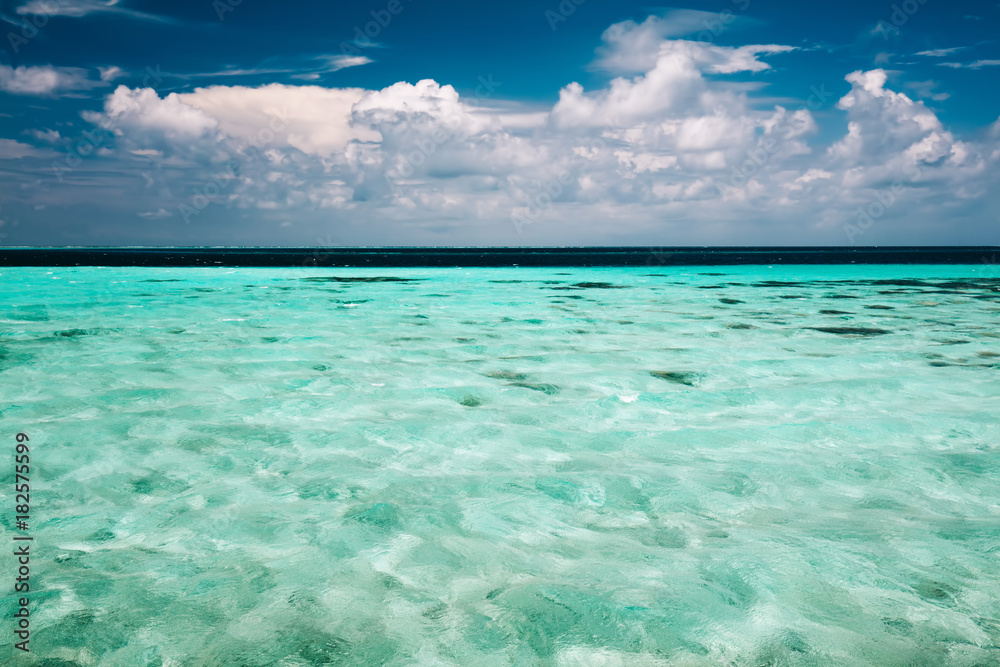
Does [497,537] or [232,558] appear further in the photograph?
[497,537]

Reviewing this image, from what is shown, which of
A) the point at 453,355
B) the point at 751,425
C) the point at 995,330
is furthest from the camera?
the point at 995,330

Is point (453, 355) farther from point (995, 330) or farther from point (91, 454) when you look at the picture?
point (995, 330)

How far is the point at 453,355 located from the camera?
7.94 meters

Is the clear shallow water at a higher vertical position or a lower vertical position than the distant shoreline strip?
lower

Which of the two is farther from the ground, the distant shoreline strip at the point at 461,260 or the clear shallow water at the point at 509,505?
the distant shoreline strip at the point at 461,260

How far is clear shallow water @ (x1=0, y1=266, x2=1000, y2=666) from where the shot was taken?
2285 mm

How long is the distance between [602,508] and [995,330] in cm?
990

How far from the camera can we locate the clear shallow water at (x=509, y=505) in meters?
2.29

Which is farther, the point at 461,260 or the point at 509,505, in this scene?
the point at 461,260

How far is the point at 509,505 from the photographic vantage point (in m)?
3.50

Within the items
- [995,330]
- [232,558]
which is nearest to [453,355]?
[232,558]

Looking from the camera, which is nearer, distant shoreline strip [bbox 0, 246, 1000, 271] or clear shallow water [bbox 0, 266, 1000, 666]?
clear shallow water [bbox 0, 266, 1000, 666]

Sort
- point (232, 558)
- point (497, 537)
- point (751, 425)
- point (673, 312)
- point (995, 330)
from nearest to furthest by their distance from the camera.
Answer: point (232, 558)
point (497, 537)
point (751, 425)
point (995, 330)
point (673, 312)

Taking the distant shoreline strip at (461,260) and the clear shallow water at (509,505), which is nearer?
the clear shallow water at (509,505)
